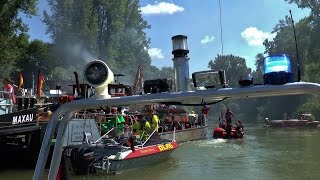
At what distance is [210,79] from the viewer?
303 centimetres

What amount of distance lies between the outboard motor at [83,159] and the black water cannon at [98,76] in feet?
34.0

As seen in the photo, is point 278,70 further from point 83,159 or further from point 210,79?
point 83,159

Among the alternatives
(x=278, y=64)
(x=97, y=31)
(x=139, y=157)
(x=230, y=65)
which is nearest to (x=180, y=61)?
(x=278, y=64)

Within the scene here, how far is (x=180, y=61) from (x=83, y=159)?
10840mm

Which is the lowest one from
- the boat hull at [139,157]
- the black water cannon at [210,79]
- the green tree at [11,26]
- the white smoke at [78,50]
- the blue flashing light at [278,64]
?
the boat hull at [139,157]

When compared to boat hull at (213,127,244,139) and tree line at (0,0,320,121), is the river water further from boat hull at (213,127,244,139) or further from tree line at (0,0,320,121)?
tree line at (0,0,320,121)

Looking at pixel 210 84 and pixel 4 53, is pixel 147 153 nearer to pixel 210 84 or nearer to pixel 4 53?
pixel 210 84

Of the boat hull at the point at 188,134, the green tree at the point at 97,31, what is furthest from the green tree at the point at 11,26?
the green tree at the point at 97,31

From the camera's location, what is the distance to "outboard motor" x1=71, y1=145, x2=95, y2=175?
13.4 meters

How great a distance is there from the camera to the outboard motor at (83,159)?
43.8ft

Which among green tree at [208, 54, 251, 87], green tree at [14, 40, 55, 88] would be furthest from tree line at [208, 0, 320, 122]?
green tree at [208, 54, 251, 87]

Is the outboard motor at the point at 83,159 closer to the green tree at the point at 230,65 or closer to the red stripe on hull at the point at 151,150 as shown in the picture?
the red stripe on hull at the point at 151,150

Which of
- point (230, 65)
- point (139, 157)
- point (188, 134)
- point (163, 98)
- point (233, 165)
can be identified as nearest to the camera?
point (163, 98)

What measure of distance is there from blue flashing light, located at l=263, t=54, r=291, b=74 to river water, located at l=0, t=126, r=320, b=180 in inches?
452
